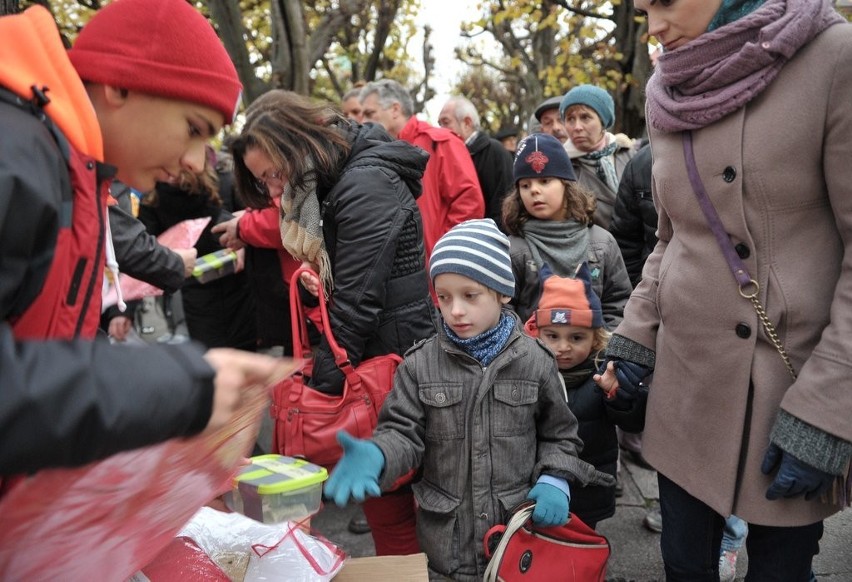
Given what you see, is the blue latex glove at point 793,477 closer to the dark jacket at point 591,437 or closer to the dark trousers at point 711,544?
the dark trousers at point 711,544

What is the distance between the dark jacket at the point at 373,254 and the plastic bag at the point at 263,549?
720 mm

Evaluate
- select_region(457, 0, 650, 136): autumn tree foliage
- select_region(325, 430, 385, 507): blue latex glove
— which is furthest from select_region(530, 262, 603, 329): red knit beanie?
select_region(457, 0, 650, 136): autumn tree foliage

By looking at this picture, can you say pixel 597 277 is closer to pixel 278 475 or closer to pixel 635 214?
pixel 635 214

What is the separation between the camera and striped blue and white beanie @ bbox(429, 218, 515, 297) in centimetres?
214

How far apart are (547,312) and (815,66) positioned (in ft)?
4.19

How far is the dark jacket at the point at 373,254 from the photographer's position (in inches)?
95.7

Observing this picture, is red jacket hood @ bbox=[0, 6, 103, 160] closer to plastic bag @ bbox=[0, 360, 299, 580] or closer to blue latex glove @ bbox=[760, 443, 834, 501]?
plastic bag @ bbox=[0, 360, 299, 580]

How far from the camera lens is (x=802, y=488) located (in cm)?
150

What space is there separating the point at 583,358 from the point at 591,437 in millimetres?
292

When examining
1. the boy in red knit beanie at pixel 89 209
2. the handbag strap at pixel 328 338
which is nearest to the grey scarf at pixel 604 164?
the handbag strap at pixel 328 338

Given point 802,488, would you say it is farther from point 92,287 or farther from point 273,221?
point 273,221

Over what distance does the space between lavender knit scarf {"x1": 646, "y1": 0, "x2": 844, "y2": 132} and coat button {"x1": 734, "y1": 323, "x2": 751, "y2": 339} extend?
0.48 metres

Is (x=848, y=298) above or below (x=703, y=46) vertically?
below

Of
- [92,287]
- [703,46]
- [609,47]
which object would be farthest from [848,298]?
[609,47]
